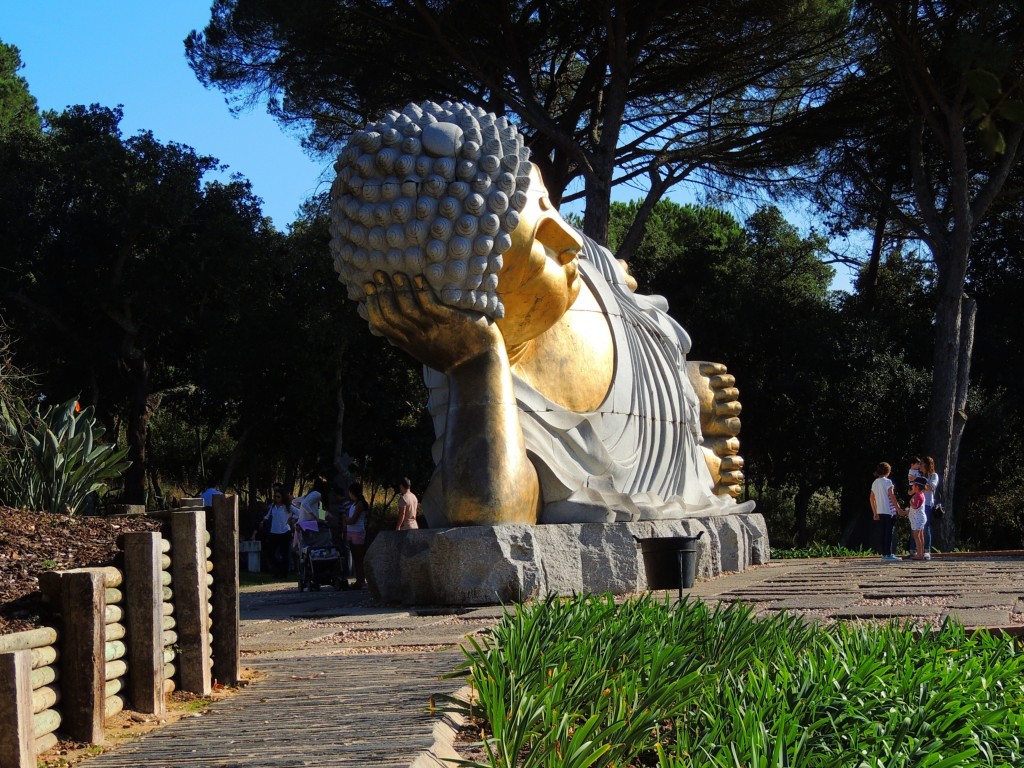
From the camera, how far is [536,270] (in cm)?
935

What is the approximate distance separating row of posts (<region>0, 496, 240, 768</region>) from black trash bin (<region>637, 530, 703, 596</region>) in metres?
3.22

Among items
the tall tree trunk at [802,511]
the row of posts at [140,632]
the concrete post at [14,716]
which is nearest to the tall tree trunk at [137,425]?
the tall tree trunk at [802,511]

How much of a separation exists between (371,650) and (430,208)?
10.5 ft

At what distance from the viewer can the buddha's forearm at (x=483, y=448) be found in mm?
8766

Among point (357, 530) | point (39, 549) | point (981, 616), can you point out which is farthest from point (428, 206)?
point (357, 530)

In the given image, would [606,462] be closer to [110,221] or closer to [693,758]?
[693,758]

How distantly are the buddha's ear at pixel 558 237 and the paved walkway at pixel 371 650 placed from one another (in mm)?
2946

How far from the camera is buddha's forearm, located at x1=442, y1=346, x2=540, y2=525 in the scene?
8.77 metres

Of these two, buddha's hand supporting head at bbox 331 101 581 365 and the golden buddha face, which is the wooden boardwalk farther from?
the golden buddha face

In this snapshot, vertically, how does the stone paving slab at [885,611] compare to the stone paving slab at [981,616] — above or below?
above

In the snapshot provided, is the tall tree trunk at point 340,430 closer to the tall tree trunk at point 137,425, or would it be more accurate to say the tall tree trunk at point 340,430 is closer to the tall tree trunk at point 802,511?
the tall tree trunk at point 137,425

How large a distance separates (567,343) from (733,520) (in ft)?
11.0

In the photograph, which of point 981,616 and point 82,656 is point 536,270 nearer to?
point 981,616

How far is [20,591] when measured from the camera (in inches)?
179
